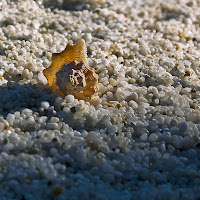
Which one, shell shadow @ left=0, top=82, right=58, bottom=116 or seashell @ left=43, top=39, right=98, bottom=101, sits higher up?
seashell @ left=43, top=39, right=98, bottom=101

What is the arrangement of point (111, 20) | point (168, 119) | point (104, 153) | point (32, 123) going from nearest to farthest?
point (104, 153), point (32, 123), point (168, 119), point (111, 20)

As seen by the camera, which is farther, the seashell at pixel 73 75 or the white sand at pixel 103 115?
the seashell at pixel 73 75

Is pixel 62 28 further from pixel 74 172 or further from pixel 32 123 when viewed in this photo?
pixel 74 172

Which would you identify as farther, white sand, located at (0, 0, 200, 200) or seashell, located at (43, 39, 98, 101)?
seashell, located at (43, 39, 98, 101)

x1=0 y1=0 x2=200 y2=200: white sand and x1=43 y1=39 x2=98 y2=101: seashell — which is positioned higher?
x1=43 y1=39 x2=98 y2=101: seashell

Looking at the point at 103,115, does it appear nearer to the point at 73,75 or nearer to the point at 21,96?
the point at 73,75

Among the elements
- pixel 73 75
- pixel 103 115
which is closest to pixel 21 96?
pixel 73 75

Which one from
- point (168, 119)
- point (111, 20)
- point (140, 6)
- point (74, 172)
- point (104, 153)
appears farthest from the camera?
point (140, 6)

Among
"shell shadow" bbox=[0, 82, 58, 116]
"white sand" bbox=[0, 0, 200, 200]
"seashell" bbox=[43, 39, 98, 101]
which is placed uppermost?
"seashell" bbox=[43, 39, 98, 101]

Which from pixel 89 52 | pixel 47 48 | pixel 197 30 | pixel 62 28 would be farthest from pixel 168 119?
pixel 197 30
